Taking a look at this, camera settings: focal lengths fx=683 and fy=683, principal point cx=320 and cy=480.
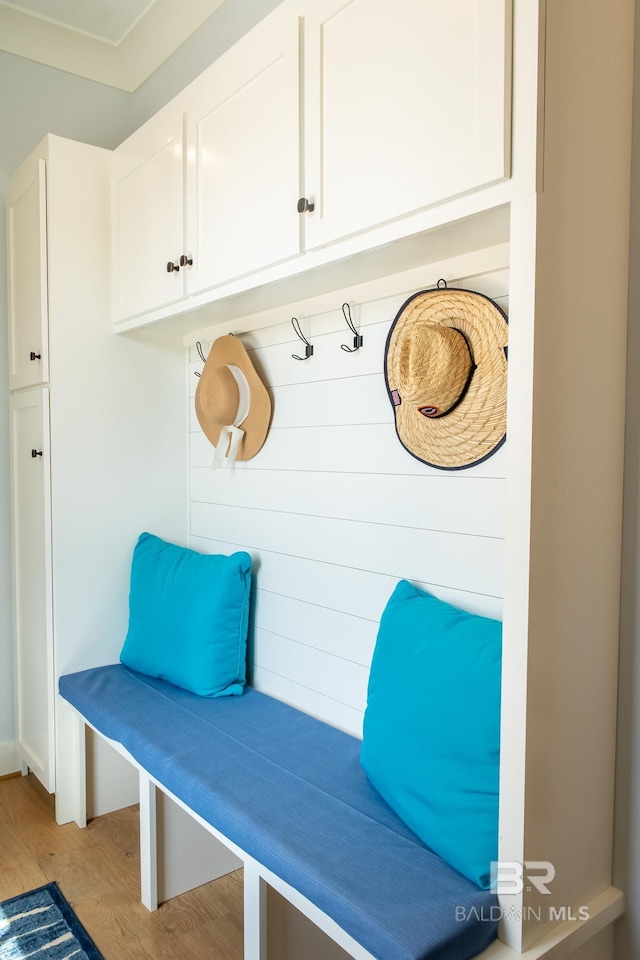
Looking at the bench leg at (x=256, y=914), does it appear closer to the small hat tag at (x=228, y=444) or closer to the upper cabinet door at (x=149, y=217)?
the small hat tag at (x=228, y=444)

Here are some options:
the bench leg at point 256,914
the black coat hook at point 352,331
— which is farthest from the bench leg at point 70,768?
the black coat hook at point 352,331

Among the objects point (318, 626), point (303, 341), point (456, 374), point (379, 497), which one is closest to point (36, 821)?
point (318, 626)

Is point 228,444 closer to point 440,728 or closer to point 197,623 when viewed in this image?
point 197,623

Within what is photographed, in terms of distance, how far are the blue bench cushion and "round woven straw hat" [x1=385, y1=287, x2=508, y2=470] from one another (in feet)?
2.45

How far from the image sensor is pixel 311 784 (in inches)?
58.2

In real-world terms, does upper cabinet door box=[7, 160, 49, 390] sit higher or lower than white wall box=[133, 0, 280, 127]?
lower

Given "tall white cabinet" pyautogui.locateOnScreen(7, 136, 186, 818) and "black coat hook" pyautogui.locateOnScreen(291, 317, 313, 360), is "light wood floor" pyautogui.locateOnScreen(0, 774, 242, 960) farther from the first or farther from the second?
"black coat hook" pyautogui.locateOnScreen(291, 317, 313, 360)

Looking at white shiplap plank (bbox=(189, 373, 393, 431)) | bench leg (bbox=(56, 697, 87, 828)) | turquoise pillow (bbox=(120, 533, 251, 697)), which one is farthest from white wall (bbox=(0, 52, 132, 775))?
A: white shiplap plank (bbox=(189, 373, 393, 431))

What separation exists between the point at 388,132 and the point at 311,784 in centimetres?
132

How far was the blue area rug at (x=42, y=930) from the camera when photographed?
64.1 inches

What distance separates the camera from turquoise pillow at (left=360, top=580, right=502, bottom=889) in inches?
46.3

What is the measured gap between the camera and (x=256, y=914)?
1.33 m

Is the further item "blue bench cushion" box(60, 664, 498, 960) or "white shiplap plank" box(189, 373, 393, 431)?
"white shiplap plank" box(189, 373, 393, 431)

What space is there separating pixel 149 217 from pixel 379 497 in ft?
3.65
